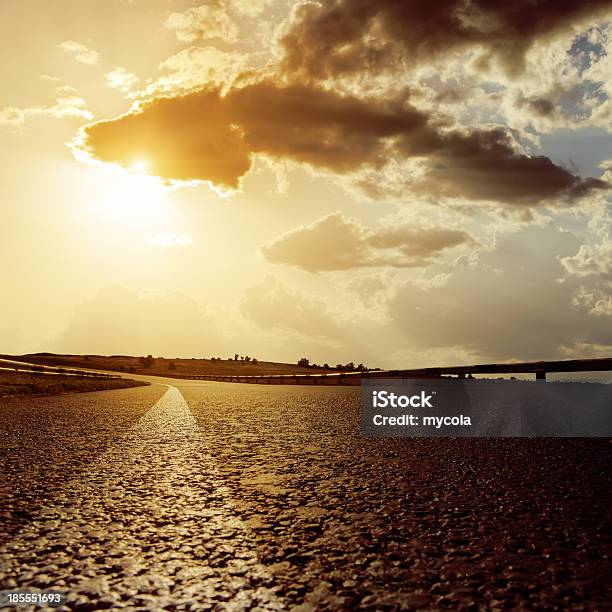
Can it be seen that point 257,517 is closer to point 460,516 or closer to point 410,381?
point 460,516

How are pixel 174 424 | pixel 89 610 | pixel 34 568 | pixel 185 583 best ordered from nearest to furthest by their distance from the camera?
pixel 89 610, pixel 185 583, pixel 34 568, pixel 174 424

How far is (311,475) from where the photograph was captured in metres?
5.74

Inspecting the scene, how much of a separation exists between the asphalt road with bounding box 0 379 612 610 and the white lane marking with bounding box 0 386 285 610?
1 cm

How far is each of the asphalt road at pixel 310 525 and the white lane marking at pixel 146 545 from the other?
0.04ft

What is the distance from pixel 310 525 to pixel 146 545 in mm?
929

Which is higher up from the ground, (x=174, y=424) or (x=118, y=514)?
(x=174, y=424)

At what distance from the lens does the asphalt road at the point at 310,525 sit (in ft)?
9.52

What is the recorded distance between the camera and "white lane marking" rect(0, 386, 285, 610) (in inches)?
115

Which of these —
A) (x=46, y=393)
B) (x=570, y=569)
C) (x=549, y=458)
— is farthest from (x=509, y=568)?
(x=46, y=393)

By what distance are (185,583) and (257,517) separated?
4.17 feet

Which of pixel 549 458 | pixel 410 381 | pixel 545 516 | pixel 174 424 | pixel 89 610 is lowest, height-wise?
pixel 89 610

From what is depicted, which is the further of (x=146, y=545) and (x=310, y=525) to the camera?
(x=310, y=525)

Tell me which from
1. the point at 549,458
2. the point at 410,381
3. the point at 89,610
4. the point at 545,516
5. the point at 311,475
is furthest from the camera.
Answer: the point at 410,381

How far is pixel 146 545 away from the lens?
361 cm
